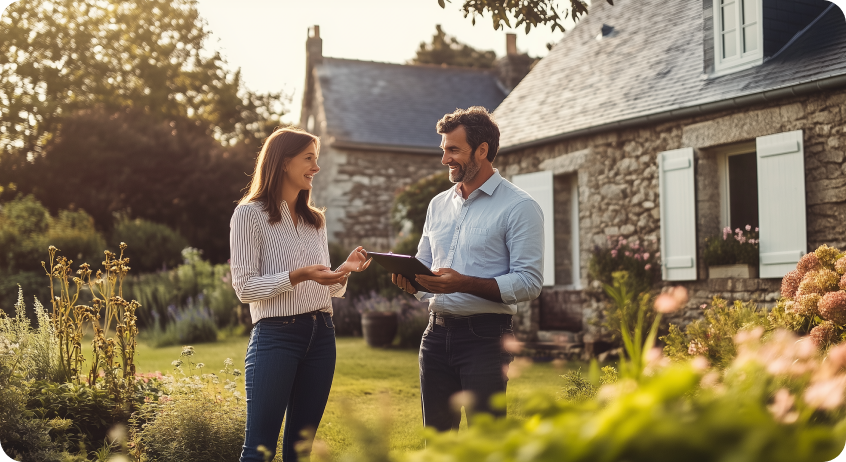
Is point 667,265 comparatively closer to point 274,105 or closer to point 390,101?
point 390,101

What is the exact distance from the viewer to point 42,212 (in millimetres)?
16953

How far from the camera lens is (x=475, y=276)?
2.92 m

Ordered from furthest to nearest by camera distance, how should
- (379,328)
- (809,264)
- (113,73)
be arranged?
(113,73) < (379,328) < (809,264)

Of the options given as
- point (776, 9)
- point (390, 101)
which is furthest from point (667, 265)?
point (390, 101)

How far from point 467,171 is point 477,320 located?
0.62 m

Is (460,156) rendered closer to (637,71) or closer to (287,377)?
(287,377)

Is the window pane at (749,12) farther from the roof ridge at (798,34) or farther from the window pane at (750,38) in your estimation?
the roof ridge at (798,34)

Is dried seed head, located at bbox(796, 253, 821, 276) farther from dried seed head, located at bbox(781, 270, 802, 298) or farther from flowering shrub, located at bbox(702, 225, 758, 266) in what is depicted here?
flowering shrub, located at bbox(702, 225, 758, 266)

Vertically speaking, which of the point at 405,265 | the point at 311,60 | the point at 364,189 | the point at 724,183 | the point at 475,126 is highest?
the point at 311,60

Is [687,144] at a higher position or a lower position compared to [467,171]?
higher

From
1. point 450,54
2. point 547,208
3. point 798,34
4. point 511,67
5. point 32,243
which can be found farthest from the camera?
point 450,54

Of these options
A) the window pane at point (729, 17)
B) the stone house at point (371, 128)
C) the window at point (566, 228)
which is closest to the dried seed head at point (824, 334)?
the window pane at point (729, 17)

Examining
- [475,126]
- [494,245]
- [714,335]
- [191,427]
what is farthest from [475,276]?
[714,335]

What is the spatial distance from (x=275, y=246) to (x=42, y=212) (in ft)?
53.0
